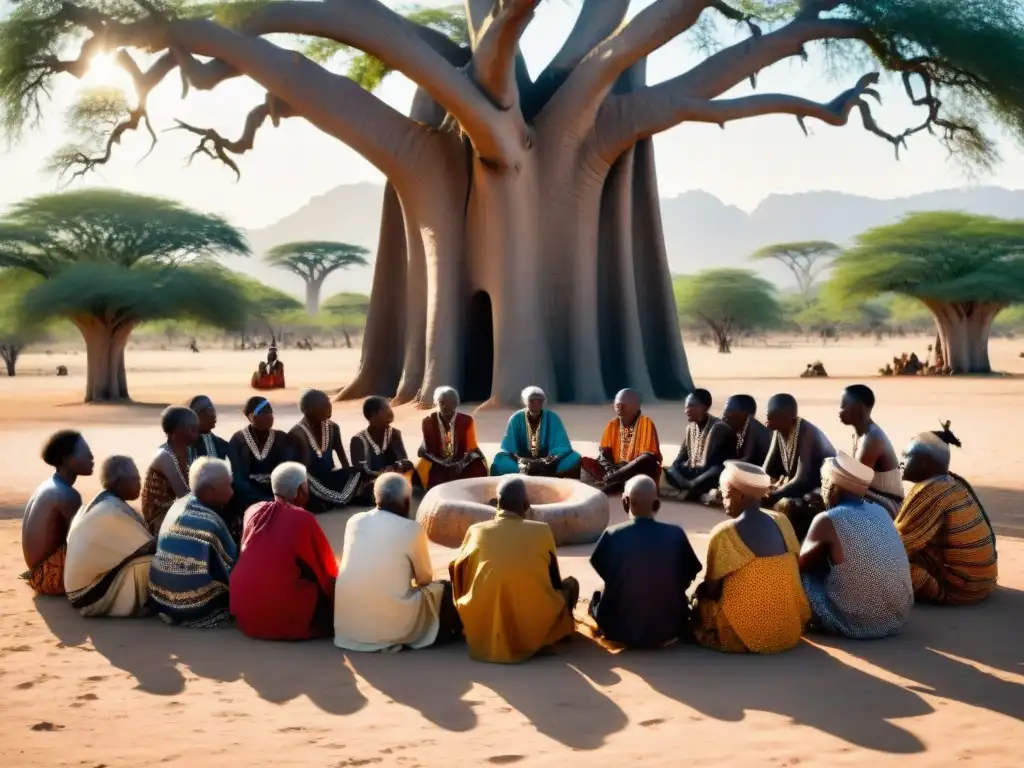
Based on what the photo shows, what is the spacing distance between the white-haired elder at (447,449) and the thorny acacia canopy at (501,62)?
7.07 m

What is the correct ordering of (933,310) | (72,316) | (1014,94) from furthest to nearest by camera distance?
(933,310) → (72,316) → (1014,94)

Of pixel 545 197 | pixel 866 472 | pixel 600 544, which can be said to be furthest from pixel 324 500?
pixel 545 197

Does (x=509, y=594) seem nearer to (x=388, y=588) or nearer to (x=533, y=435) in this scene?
(x=388, y=588)

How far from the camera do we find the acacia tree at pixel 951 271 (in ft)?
96.2

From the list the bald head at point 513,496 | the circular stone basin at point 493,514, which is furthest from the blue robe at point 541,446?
the bald head at point 513,496

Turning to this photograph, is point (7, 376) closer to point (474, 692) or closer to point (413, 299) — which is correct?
point (413, 299)

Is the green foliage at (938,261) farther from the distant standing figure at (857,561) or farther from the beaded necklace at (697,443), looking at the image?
the distant standing figure at (857,561)

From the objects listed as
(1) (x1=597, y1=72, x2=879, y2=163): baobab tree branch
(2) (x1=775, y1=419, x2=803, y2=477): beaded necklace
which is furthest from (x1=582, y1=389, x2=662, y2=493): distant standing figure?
(1) (x1=597, y1=72, x2=879, y2=163): baobab tree branch

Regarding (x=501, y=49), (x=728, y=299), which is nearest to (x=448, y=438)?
(x=501, y=49)

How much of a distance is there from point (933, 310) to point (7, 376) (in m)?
30.5

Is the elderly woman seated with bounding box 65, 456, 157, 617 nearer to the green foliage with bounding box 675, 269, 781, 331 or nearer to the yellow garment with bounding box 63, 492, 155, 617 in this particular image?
the yellow garment with bounding box 63, 492, 155, 617

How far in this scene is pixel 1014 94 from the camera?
44.7 ft

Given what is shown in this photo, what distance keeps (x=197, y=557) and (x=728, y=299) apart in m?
46.8

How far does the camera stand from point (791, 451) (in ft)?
24.0
